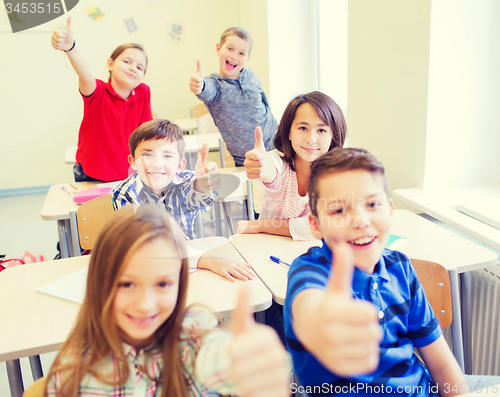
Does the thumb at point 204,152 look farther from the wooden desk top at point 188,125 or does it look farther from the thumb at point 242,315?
the wooden desk top at point 188,125

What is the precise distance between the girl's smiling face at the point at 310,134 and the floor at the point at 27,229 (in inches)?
72.9

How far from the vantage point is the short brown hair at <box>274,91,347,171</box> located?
1.44m

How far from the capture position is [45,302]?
112 cm

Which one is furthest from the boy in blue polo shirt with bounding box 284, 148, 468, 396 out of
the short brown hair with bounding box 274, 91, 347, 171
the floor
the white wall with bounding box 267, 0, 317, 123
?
the white wall with bounding box 267, 0, 317, 123

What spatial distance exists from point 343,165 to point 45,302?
87 cm

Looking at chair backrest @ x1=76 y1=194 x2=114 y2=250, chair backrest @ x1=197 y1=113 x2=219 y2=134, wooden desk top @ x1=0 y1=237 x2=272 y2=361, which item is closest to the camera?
wooden desk top @ x1=0 y1=237 x2=272 y2=361

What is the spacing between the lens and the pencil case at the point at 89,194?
2.00m

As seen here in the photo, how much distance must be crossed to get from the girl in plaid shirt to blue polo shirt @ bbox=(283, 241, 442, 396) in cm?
19

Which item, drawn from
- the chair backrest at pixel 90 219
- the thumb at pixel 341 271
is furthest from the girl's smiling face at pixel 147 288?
Result: the chair backrest at pixel 90 219

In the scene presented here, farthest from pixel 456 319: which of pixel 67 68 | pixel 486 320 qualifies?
pixel 67 68

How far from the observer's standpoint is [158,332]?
648 millimetres

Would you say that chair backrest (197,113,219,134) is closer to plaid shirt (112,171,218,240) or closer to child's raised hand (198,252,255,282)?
plaid shirt (112,171,218,240)

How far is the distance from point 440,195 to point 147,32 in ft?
13.1

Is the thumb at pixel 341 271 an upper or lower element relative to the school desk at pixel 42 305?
upper
